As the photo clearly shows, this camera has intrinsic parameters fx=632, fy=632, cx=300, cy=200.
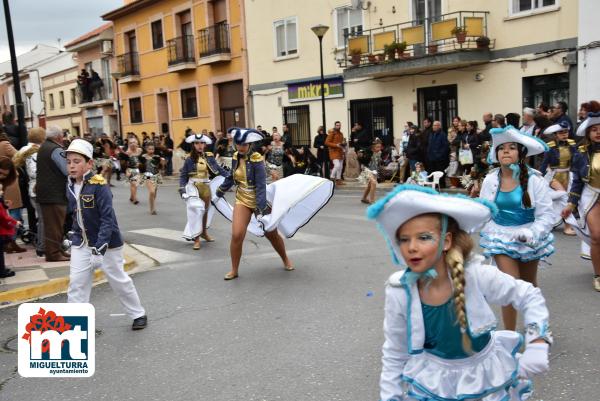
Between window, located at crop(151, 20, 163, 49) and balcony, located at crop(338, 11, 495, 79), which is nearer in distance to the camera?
balcony, located at crop(338, 11, 495, 79)

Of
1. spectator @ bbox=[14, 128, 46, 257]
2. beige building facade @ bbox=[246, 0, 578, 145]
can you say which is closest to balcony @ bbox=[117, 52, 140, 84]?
beige building facade @ bbox=[246, 0, 578, 145]

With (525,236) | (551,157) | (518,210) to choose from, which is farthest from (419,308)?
(551,157)

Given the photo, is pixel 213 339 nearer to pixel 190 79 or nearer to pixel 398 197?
pixel 398 197

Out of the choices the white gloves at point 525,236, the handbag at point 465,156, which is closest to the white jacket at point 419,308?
the white gloves at point 525,236

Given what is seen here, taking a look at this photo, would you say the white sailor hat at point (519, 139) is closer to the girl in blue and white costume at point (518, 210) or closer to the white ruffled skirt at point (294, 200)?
the girl in blue and white costume at point (518, 210)

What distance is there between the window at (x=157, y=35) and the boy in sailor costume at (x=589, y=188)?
29671 millimetres

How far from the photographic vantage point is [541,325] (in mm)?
2643

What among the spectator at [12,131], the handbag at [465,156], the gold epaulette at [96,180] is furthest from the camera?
the handbag at [465,156]

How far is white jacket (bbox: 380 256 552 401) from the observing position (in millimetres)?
2783

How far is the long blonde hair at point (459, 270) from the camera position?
9.07 ft

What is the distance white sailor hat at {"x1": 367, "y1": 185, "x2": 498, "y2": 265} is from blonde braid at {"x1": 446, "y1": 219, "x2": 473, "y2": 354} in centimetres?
7

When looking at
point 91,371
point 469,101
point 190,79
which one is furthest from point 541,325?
point 190,79

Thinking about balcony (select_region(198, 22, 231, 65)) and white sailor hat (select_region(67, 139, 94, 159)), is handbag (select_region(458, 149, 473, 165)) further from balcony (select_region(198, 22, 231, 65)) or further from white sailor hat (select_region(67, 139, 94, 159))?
balcony (select_region(198, 22, 231, 65))

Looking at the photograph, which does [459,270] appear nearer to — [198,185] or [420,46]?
[198,185]
